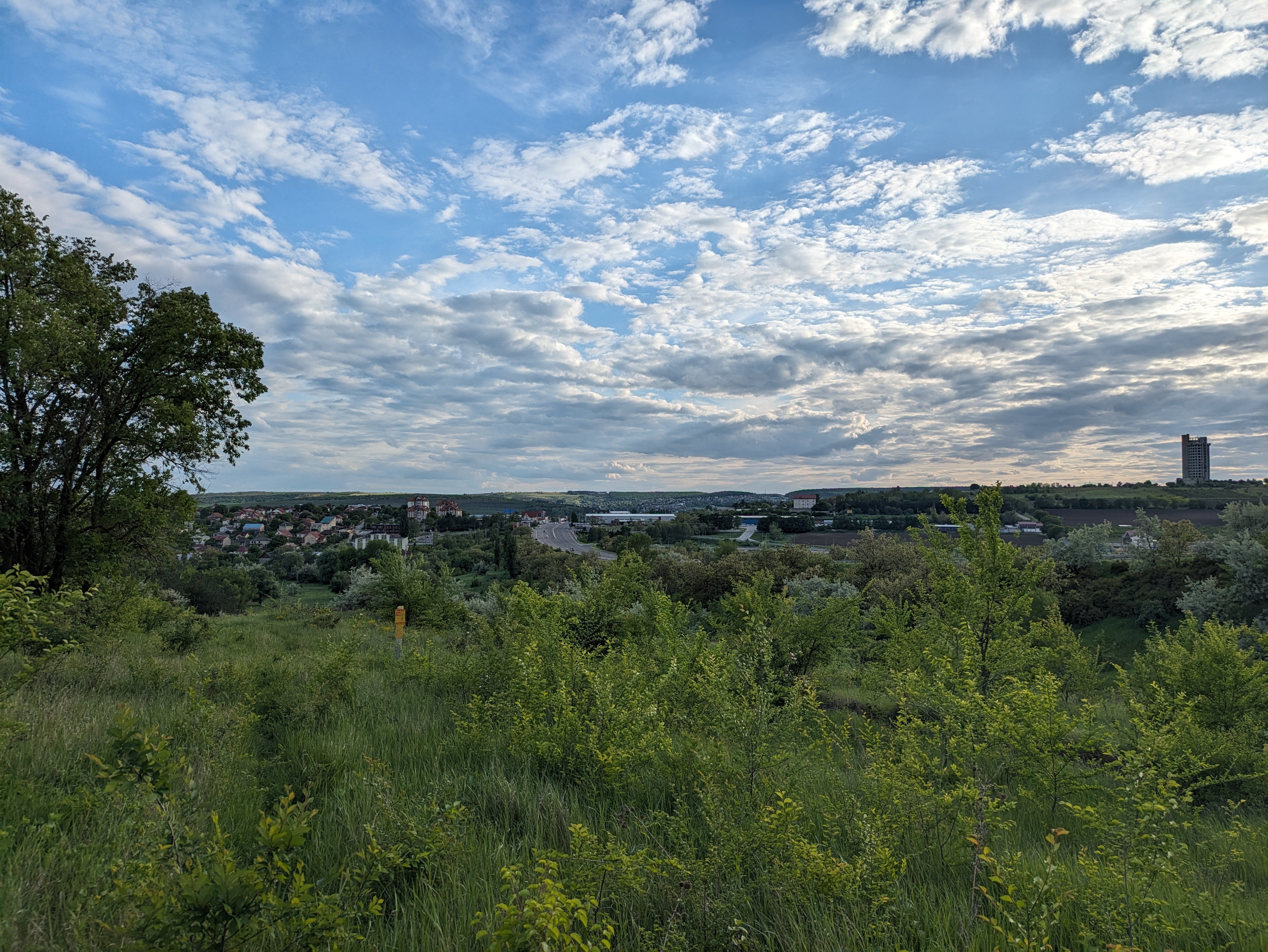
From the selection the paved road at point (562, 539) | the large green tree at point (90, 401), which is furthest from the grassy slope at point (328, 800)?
the paved road at point (562, 539)

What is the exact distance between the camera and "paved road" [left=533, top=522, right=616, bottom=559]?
6016cm

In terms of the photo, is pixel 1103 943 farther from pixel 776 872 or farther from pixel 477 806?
pixel 477 806

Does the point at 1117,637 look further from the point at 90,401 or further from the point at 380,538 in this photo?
the point at 380,538

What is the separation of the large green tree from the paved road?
2450cm

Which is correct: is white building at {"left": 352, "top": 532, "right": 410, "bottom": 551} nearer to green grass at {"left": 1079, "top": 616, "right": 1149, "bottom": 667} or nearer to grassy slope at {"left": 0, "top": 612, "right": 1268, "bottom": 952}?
grassy slope at {"left": 0, "top": 612, "right": 1268, "bottom": 952}

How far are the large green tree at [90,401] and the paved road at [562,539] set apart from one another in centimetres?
2450

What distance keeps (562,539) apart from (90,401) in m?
75.2

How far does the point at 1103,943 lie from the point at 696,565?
27.4 meters

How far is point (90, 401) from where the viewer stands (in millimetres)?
12820

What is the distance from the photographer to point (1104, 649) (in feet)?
72.0

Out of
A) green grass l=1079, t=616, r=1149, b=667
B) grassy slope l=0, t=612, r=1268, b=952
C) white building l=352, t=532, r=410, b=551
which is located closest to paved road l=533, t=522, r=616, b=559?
white building l=352, t=532, r=410, b=551

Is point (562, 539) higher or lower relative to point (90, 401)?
lower

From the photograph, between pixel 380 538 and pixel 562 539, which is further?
pixel 562 539

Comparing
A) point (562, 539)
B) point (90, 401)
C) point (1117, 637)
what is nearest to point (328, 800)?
point (90, 401)
